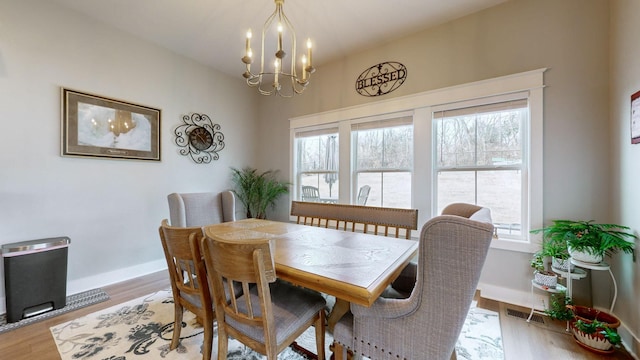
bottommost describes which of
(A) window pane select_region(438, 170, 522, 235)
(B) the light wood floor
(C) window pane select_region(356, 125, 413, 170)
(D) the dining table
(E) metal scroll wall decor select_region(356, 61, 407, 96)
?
(B) the light wood floor


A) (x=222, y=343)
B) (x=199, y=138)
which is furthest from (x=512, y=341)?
(x=199, y=138)

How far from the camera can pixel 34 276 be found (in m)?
2.04

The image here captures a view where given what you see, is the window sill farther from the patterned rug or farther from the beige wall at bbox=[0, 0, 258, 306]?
the beige wall at bbox=[0, 0, 258, 306]

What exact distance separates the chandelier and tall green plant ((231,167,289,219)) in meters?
1.42

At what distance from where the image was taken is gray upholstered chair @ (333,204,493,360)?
842mm

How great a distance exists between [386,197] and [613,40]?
2.30 m

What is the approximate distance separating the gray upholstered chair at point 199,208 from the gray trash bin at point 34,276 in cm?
92

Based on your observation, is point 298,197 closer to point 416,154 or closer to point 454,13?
point 416,154

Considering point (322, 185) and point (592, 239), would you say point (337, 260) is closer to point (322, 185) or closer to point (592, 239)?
point (592, 239)

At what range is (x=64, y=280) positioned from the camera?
7.22ft

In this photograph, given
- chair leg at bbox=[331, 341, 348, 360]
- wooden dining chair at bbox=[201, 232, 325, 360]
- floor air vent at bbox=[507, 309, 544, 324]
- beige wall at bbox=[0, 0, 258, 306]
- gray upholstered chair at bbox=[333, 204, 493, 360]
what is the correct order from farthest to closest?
beige wall at bbox=[0, 0, 258, 306] < floor air vent at bbox=[507, 309, 544, 324] < chair leg at bbox=[331, 341, 348, 360] < wooden dining chair at bbox=[201, 232, 325, 360] < gray upholstered chair at bbox=[333, 204, 493, 360]

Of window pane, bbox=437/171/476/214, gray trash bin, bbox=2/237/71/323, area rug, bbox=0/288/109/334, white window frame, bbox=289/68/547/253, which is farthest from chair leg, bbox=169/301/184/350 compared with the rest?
window pane, bbox=437/171/476/214

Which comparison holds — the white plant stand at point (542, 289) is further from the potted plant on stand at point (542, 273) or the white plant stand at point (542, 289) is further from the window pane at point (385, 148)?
the window pane at point (385, 148)

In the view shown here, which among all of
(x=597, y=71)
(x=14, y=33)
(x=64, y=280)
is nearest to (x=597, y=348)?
(x=597, y=71)
